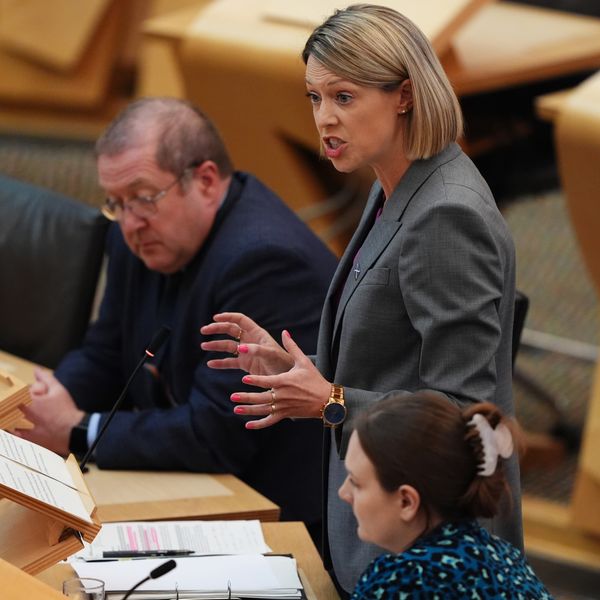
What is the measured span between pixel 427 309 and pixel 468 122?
2618mm

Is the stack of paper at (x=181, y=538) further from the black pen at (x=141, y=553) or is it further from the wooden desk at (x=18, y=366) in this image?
the wooden desk at (x=18, y=366)

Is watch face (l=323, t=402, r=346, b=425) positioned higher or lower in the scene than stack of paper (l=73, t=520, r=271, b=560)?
higher

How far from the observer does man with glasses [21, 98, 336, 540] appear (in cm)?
225

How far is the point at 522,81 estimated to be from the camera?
3.72m

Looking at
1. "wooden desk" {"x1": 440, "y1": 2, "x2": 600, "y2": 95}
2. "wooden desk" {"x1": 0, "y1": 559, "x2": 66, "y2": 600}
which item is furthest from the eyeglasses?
"wooden desk" {"x1": 440, "y1": 2, "x2": 600, "y2": 95}

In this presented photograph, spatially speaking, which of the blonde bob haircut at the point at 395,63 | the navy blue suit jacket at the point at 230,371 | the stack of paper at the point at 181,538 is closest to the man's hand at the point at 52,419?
the navy blue suit jacket at the point at 230,371

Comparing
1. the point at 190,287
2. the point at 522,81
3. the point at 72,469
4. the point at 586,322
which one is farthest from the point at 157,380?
the point at 586,322

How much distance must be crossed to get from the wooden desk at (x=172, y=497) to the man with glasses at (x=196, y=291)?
4 centimetres

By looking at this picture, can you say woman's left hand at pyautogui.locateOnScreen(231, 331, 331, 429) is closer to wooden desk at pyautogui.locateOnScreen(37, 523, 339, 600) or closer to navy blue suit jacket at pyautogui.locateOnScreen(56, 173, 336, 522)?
wooden desk at pyautogui.locateOnScreen(37, 523, 339, 600)

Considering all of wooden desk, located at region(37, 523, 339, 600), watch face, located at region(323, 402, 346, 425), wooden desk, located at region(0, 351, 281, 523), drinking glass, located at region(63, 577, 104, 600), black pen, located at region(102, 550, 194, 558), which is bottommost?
wooden desk, located at region(0, 351, 281, 523)

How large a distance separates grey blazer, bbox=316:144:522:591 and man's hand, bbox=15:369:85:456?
2.62 feet

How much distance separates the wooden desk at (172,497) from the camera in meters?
2.03

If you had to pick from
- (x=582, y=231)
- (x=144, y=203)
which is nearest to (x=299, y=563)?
(x=144, y=203)

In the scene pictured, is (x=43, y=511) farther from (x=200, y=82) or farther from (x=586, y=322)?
(x=586, y=322)
